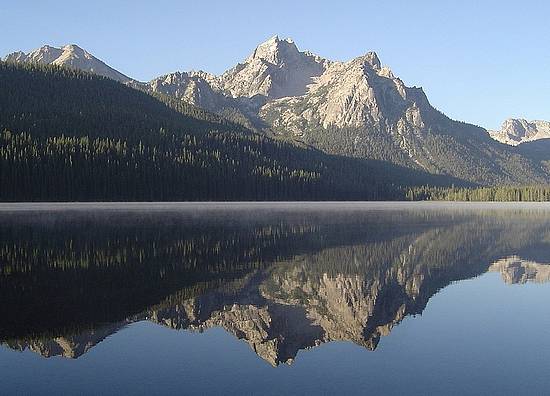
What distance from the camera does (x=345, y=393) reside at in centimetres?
1681

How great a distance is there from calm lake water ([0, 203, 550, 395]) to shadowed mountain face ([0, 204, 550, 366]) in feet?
0.38

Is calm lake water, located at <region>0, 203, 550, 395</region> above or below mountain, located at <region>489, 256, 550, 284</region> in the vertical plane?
above

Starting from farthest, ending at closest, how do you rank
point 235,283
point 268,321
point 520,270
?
point 520,270 → point 235,283 → point 268,321

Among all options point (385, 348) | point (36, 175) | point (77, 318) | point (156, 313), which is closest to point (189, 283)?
point (156, 313)

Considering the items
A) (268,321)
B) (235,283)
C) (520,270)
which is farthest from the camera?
(520,270)

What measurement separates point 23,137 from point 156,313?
546 feet

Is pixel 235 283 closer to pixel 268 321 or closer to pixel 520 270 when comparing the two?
pixel 268 321

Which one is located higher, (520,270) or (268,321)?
(268,321)

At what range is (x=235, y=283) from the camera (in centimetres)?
3447

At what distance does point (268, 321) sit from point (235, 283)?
28.3ft

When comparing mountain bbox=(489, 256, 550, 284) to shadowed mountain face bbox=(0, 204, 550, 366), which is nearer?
shadowed mountain face bbox=(0, 204, 550, 366)

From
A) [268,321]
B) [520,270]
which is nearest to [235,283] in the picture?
[268,321]

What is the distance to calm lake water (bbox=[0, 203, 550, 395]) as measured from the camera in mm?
18109

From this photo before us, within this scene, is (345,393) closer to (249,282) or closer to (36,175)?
(249,282)
